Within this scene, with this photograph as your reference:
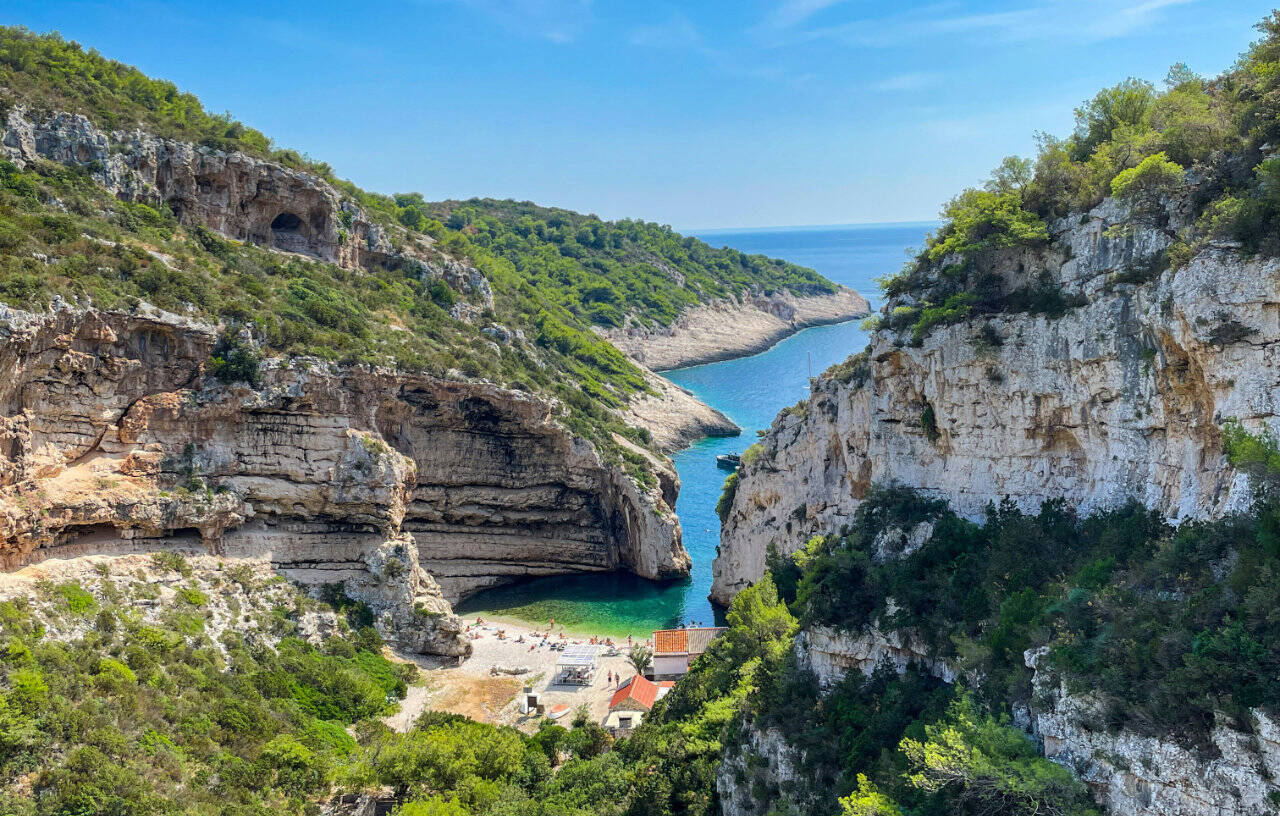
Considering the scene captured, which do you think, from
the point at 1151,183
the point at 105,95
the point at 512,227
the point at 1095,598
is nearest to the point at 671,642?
the point at 1095,598

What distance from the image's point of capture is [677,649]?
147 ft

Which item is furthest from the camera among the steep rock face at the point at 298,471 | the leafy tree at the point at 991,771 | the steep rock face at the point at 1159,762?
the steep rock face at the point at 298,471

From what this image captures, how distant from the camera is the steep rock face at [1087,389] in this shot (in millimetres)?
19828

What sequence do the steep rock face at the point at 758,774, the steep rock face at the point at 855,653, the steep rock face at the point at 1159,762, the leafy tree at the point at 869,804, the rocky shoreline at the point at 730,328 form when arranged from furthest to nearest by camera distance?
the rocky shoreline at the point at 730,328 → the steep rock face at the point at 855,653 → the steep rock face at the point at 758,774 → the leafy tree at the point at 869,804 → the steep rock face at the point at 1159,762

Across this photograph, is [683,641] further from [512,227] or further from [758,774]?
[512,227]

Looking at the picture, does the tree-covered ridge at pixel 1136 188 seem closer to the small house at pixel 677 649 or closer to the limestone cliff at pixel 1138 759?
the limestone cliff at pixel 1138 759

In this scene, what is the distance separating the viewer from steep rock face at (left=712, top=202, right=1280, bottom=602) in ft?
65.1

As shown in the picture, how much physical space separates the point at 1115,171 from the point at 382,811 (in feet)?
100

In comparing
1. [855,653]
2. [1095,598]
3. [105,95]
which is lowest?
[855,653]

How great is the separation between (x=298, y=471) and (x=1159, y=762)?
122 feet

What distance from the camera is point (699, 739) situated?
29.8m

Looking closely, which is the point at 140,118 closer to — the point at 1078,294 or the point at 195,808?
the point at 195,808

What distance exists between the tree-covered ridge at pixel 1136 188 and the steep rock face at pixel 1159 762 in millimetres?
10372

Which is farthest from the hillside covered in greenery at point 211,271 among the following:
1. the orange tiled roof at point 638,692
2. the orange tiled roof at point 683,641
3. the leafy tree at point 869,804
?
the leafy tree at point 869,804
